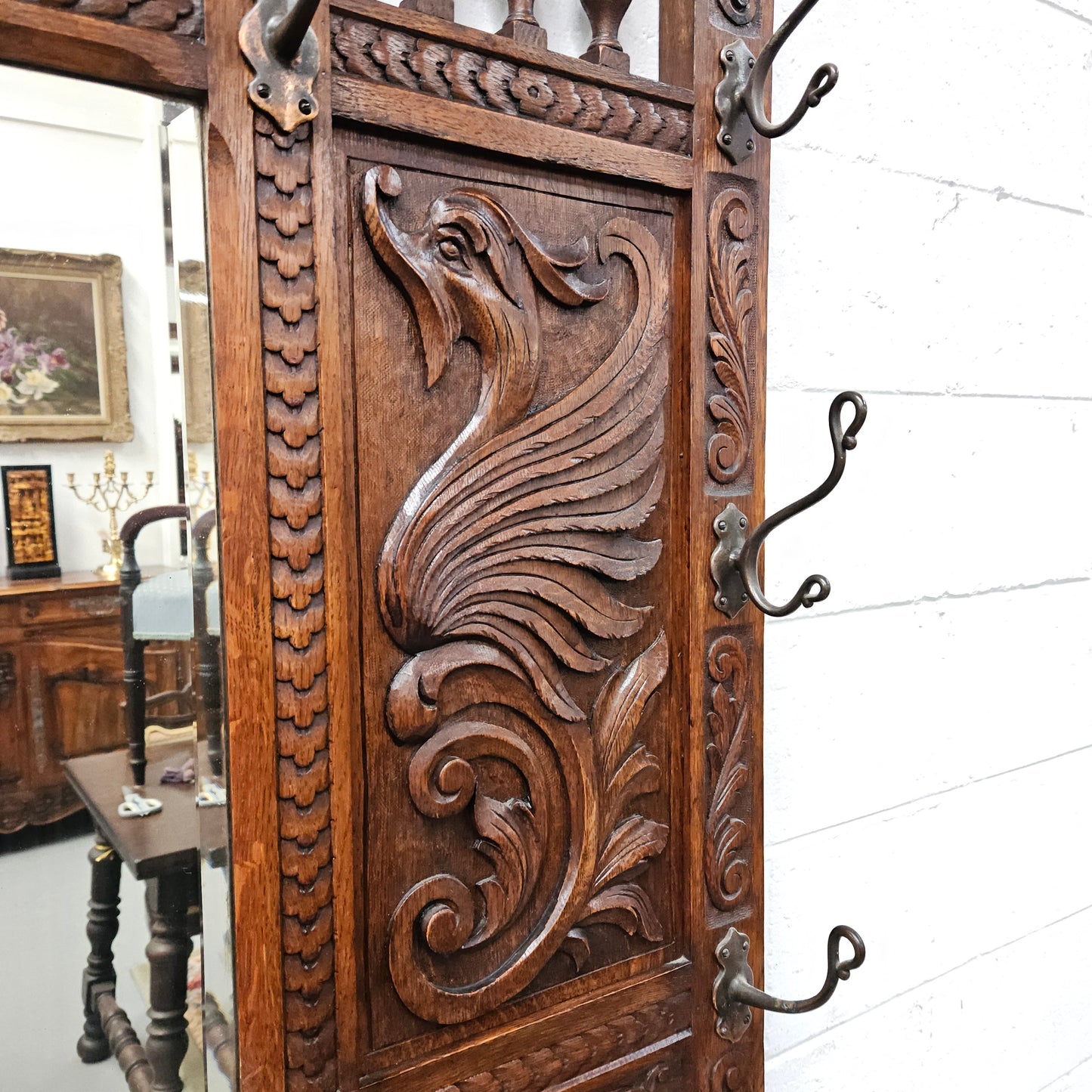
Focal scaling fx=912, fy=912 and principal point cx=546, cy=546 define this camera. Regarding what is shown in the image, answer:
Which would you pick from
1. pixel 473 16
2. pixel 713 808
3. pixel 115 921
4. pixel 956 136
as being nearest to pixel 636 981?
pixel 713 808

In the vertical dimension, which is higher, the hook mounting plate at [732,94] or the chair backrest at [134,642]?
the hook mounting plate at [732,94]

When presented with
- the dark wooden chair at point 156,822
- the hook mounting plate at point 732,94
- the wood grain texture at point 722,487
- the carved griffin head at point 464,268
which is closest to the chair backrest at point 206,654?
the dark wooden chair at point 156,822

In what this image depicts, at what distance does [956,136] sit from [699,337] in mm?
383

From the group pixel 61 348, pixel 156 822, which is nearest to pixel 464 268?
pixel 61 348

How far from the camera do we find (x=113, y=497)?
411mm

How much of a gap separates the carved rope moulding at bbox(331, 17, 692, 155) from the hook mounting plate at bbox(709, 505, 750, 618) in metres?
0.22

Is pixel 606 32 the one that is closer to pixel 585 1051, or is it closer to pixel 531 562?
pixel 531 562

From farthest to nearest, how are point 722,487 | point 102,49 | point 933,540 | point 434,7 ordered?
point 933,540 → point 722,487 → point 434,7 → point 102,49

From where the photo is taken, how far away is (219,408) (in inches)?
16.0

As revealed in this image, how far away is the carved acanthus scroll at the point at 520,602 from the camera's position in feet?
1.54

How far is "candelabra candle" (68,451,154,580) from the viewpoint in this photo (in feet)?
1.33

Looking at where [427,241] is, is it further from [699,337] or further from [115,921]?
[115,921]

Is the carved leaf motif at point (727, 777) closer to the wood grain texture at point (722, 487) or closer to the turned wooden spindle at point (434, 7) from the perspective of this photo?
the wood grain texture at point (722, 487)

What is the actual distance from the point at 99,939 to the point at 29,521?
0.19 m
